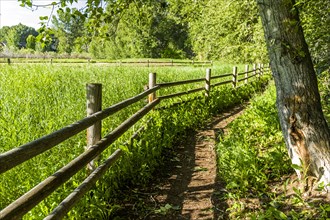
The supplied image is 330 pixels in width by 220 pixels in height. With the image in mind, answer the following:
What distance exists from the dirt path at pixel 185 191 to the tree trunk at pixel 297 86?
1.17 metres

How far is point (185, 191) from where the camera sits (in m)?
4.06

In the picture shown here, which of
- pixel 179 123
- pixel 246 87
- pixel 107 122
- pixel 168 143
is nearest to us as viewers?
pixel 107 122

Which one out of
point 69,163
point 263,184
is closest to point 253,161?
point 263,184

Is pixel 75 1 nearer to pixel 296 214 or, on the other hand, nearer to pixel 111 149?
pixel 111 149

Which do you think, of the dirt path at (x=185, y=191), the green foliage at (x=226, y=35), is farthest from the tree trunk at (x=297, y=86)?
the green foliage at (x=226, y=35)

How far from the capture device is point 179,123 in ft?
21.5

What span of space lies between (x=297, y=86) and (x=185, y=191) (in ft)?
6.59

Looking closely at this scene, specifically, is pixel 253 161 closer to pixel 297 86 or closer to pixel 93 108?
pixel 297 86

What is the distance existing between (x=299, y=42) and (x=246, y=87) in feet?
33.3

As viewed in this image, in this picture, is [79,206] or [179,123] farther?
[179,123]

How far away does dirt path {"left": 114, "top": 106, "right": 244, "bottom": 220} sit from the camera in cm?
348

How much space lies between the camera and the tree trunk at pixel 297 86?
3.15 meters

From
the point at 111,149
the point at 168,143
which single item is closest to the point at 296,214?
the point at 111,149

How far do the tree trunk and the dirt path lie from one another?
1.17 metres
